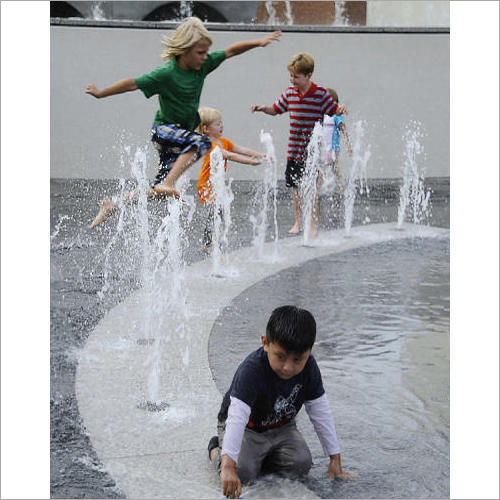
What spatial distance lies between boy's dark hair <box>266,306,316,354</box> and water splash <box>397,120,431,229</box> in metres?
6.08

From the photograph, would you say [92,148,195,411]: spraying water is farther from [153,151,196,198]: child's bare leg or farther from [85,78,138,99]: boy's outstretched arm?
[85,78,138,99]: boy's outstretched arm

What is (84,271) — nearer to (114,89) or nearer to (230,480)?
(114,89)

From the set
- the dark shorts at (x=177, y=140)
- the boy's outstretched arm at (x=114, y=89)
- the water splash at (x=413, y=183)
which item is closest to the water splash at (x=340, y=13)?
the water splash at (x=413, y=183)

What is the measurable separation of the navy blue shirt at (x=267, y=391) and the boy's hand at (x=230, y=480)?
0.69 feet

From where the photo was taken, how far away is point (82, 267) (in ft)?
21.9

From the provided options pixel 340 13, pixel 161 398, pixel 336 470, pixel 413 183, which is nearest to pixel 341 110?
pixel 161 398

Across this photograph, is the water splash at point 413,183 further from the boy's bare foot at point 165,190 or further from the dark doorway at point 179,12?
the dark doorway at point 179,12

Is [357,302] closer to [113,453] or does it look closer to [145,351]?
[145,351]

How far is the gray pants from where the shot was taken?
3.17m

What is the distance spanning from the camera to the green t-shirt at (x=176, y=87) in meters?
5.48

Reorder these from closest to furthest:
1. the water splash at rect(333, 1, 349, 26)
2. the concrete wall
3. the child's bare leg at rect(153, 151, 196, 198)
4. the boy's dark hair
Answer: the boy's dark hair → the child's bare leg at rect(153, 151, 196, 198) → the concrete wall → the water splash at rect(333, 1, 349, 26)

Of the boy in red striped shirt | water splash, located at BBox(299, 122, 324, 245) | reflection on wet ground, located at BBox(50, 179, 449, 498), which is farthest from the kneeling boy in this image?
water splash, located at BBox(299, 122, 324, 245)

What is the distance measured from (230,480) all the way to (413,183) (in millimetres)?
9486

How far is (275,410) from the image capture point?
3186 mm
